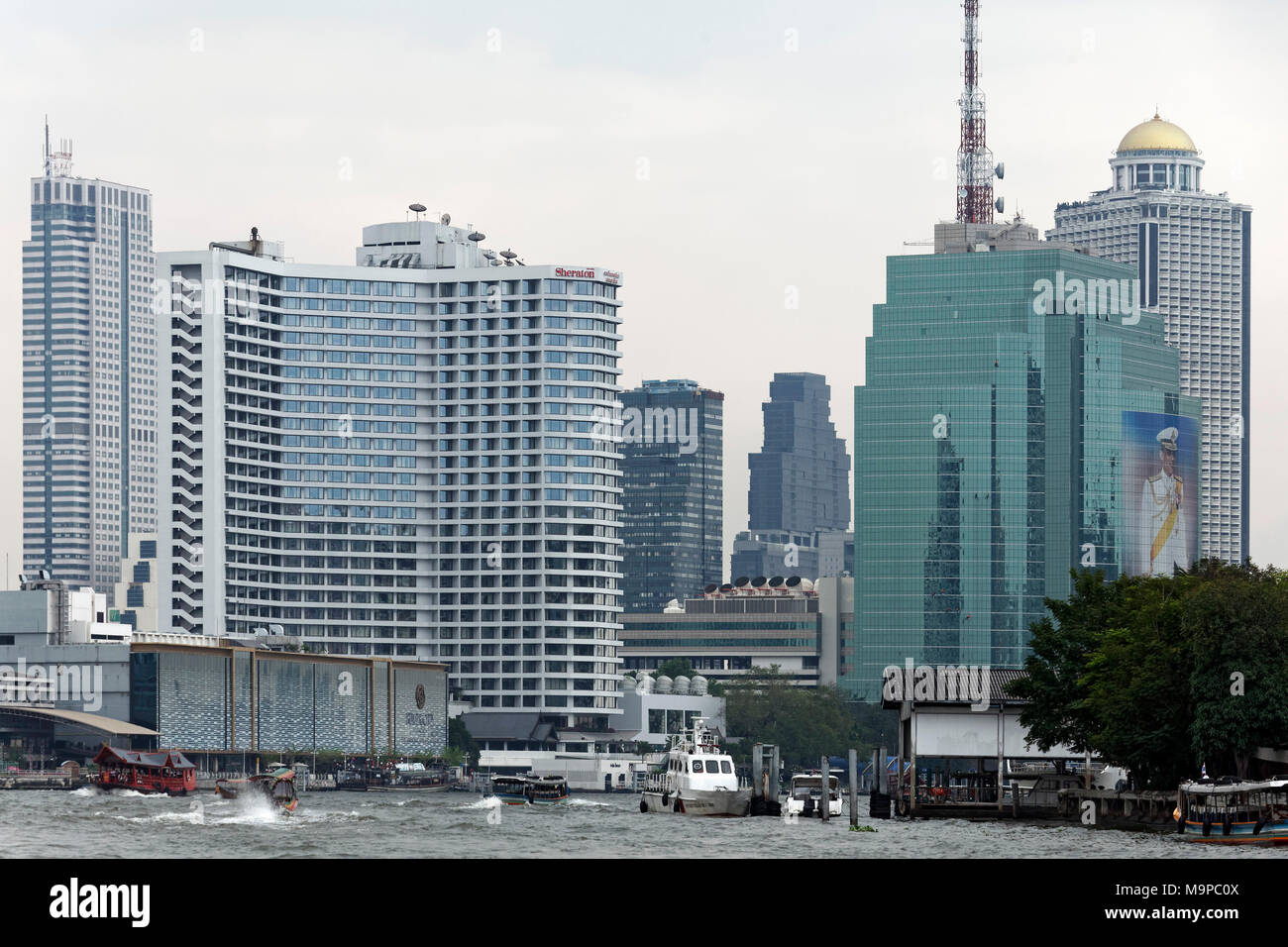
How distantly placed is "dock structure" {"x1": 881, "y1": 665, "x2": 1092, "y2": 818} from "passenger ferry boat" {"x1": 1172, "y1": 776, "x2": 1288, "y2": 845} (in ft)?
138

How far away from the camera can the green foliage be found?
109875mm

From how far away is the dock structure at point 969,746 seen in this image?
473ft

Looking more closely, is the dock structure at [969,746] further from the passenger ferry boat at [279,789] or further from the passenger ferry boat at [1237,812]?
the passenger ferry boat at [1237,812]

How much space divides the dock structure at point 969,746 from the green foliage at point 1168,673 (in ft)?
10.4

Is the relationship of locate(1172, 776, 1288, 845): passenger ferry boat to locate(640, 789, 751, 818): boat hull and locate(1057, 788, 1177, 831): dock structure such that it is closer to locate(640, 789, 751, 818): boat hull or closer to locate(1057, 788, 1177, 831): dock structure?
locate(1057, 788, 1177, 831): dock structure

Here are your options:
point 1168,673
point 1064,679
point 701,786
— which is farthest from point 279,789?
point 1168,673

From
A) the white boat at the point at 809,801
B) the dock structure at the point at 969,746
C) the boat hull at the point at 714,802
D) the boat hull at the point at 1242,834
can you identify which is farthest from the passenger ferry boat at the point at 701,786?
the boat hull at the point at 1242,834

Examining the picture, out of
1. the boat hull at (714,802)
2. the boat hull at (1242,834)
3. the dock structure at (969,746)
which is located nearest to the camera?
the boat hull at (1242,834)

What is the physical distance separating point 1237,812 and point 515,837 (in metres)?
37.3

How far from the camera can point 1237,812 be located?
94250 mm

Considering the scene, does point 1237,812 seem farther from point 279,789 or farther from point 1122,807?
→ point 279,789

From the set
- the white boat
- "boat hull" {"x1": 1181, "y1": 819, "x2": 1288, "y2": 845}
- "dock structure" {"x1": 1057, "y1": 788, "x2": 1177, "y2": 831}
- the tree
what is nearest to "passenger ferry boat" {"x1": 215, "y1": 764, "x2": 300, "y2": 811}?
the white boat
